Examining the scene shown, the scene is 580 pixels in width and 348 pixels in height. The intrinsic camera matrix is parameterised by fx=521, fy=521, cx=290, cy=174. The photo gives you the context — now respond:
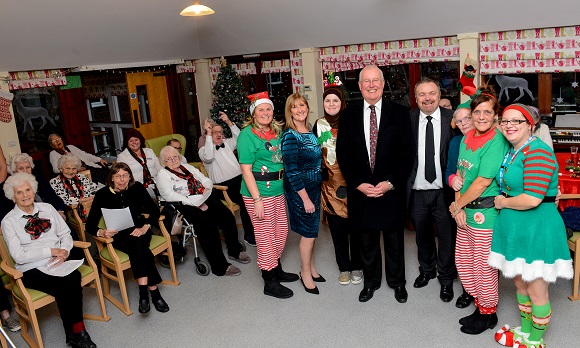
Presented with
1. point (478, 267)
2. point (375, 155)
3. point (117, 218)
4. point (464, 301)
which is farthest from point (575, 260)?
point (117, 218)

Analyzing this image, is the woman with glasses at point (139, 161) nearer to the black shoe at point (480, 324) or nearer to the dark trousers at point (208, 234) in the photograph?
the dark trousers at point (208, 234)

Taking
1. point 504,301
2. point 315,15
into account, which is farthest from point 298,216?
point 315,15

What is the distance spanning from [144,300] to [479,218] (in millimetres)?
2672

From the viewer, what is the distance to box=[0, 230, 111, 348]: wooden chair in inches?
146

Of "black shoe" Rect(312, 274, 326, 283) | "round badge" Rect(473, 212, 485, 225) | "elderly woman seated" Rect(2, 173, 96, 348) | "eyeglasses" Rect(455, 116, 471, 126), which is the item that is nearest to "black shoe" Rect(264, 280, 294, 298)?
"black shoe" Rect(312, 274, 326, 283)

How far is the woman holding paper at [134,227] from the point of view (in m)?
4.29

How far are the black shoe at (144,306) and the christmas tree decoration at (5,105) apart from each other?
12.4ft

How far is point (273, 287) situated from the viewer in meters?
4.42

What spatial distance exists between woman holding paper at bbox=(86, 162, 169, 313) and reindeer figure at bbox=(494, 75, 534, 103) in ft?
14.5

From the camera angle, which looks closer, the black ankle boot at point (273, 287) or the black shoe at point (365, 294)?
the black shoe at point (365, 294)

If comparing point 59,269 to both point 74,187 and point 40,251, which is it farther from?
point 74,187

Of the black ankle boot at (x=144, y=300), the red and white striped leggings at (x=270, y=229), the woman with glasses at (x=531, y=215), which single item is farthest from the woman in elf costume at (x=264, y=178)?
the woman with glasses at (x=531, y=215)

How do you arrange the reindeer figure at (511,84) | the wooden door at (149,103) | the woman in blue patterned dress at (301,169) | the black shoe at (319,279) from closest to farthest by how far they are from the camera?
the woman in blue patterned dress at (301,169), the black shoe at (319,279), the reindeer figure at (511,84), the wooden door at (149,103)

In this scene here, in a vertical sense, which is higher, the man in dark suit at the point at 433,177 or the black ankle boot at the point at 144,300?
the man in dark suit at the point at 433,177
